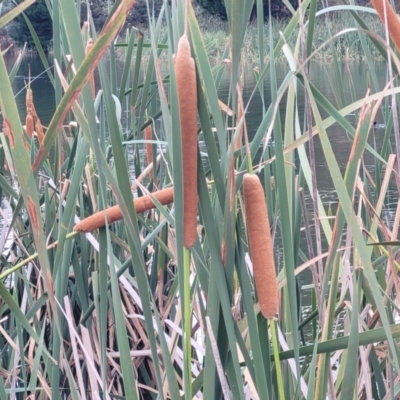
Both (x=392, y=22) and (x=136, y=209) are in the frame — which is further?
(x=136, y=209)

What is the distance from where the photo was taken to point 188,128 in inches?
17.3

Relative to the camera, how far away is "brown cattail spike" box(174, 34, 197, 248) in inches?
16.4

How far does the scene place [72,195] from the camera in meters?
0.65

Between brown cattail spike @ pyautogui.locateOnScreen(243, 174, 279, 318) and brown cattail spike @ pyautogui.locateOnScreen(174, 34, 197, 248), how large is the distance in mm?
38

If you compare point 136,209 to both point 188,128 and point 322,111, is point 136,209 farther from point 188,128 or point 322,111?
point 322,111

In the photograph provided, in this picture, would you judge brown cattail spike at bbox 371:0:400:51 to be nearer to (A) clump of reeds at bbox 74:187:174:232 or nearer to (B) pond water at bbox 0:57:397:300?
(A) clump of reeds at bbox 74:187:174:232

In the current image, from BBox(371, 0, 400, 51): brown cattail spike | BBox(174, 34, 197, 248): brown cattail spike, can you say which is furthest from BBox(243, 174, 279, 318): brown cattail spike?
BBox(371, 0, 400, 51): brown cattail spike

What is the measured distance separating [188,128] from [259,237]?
0.31ft

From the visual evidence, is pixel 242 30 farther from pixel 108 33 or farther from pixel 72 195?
pixel 72 195

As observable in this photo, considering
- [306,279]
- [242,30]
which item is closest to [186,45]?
[242,30]

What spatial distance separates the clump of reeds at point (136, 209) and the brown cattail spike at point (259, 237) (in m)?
0.13

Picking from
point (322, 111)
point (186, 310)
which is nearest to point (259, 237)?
point (186, 310)

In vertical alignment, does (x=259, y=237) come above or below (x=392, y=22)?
below

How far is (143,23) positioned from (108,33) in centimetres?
1264
